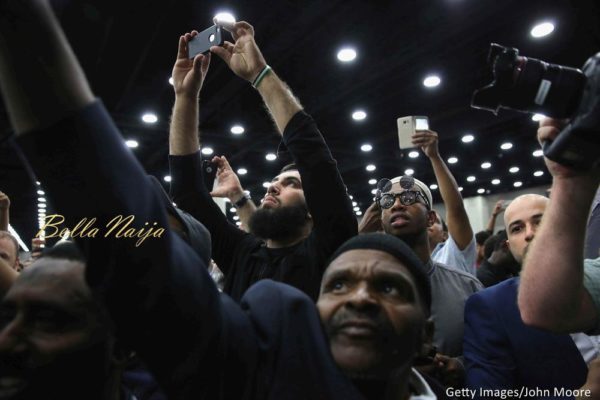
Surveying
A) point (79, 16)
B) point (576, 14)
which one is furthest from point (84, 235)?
point (576, 14)

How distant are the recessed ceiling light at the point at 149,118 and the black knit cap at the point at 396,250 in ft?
18.9

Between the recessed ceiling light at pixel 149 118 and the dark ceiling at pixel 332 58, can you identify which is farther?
the recessed ceiling light at pixel 149 118

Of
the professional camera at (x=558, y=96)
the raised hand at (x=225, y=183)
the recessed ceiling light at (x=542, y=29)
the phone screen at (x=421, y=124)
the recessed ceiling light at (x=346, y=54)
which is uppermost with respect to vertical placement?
the recessed ceiling light at (x=542, y=29)

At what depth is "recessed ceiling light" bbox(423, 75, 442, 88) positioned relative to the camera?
5367 millimetres

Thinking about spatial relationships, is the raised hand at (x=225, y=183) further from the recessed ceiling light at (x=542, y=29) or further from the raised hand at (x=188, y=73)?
the recessed ceiling light at (x=542, y=29)

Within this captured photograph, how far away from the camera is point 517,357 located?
1.41 m

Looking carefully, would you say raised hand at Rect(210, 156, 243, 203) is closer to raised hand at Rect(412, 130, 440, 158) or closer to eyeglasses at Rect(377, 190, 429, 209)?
eyeglasses at Rect(377, 190, 429, 209)

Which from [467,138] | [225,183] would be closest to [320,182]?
[225,183]

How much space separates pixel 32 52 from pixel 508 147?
30.9ft

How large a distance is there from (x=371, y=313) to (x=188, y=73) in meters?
1.14

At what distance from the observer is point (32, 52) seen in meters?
0.48

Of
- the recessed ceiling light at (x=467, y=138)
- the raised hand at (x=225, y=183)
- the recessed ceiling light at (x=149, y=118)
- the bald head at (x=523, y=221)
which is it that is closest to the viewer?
the bald head at (x=523, y=221)

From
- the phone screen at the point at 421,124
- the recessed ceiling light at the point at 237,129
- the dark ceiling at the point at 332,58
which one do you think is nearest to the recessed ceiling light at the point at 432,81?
the dark ceiling at the point at 332,58

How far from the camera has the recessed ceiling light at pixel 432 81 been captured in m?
5.37
